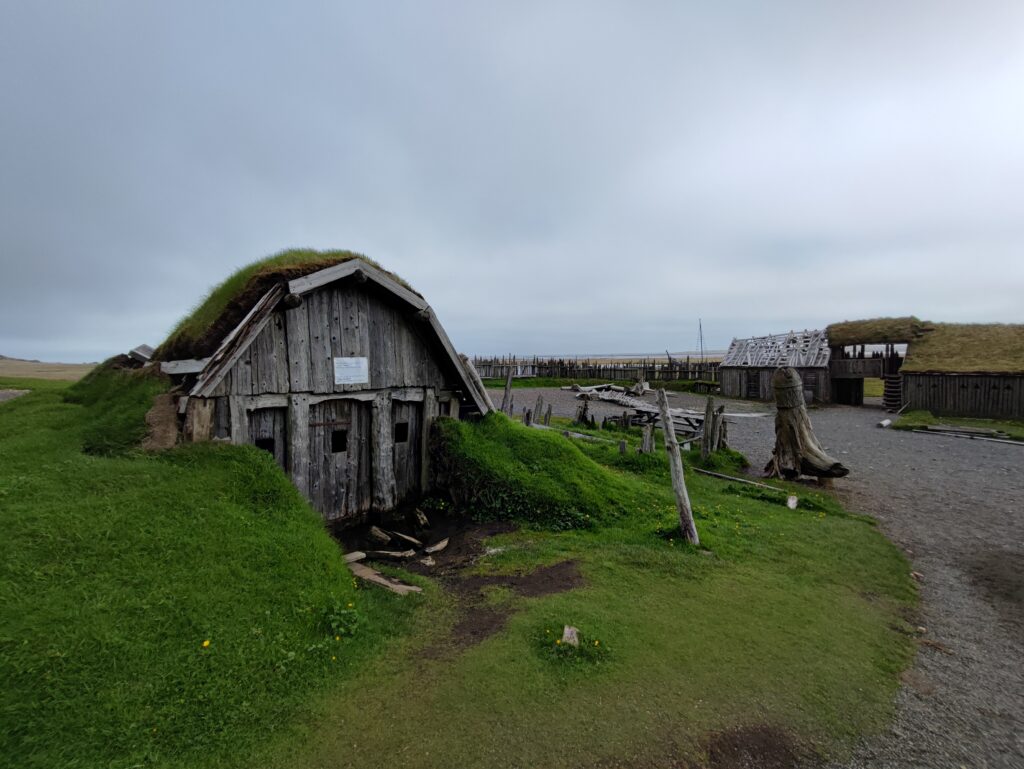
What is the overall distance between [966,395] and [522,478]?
3471cm

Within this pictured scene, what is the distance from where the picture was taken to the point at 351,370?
9.45 metres

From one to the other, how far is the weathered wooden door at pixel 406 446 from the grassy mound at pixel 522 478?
0.48 meters

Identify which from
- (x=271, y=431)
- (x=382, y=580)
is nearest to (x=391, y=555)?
(x=382, y=580)

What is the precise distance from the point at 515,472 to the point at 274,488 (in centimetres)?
489

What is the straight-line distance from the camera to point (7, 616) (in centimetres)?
422

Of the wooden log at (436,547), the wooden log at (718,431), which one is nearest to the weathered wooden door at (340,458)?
the wooden log at (436,547)

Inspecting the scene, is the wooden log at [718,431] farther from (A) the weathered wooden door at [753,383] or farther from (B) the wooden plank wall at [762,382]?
(A) the weathered wooden door at [753,383]

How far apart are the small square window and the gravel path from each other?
8715 millimetres

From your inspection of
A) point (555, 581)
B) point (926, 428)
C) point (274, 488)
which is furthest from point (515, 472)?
point (926, 428)

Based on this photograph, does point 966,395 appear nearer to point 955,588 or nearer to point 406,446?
point 955,588

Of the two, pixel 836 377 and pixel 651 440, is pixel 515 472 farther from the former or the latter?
pixel 836 377

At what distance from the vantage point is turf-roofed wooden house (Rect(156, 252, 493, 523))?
7.89 metres

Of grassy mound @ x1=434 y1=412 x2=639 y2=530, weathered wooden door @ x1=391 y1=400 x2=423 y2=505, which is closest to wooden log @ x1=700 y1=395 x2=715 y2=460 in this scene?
grassy mound @ x1=434 y1=412 x2=639 y2=530

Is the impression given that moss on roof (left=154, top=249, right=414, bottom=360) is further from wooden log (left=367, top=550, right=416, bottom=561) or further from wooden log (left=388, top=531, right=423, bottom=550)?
wooden log (left=388, top=531, right=423, bottom=550)
